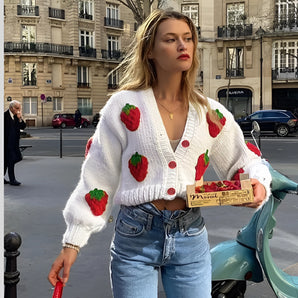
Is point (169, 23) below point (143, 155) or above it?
above

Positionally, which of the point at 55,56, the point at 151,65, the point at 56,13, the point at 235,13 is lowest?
the point at 151,65

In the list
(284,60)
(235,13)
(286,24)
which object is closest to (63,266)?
(284,60)

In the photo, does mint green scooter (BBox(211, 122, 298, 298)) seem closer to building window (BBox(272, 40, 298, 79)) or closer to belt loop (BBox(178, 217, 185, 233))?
belt loop (BBox(178, 217, 185, 233))

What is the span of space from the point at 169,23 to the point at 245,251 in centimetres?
163

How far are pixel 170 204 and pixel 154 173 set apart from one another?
0.43ft

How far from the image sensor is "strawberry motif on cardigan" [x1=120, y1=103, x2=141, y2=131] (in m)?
1.82

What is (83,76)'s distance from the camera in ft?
141

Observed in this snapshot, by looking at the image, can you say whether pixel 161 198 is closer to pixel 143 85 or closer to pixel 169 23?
pixel 143 85

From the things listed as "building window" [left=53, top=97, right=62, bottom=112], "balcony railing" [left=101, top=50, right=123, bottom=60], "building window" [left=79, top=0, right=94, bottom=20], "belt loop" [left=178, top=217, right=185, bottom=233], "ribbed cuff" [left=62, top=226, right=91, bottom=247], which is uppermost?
"building window" [left=79, top=0, right=94, bottom=20]

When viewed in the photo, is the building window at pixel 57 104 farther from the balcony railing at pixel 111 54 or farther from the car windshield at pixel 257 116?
the car windshield at pixel 257 116

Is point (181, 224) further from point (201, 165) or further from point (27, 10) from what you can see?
point (27, 10)

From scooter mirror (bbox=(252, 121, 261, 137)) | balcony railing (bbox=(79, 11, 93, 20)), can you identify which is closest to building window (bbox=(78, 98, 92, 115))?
balcony railing (bbox=(79, 11, 93, 20))

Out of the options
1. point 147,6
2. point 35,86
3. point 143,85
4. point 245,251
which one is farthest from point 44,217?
point 35,86

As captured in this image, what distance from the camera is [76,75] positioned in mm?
42188
